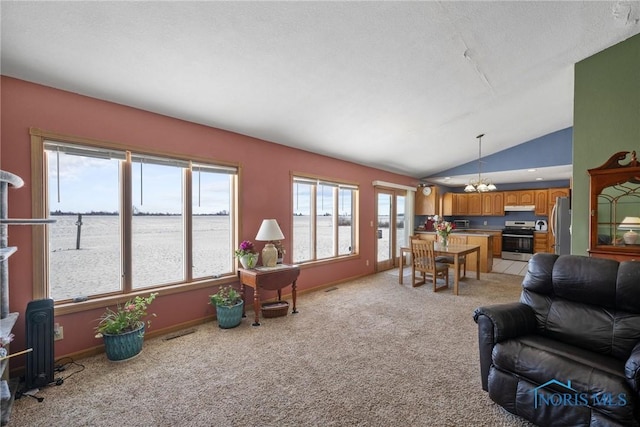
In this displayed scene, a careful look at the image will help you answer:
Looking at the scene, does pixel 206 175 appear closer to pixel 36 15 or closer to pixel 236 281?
pixel 236 281

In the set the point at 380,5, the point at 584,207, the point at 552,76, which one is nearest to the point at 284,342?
the point at 380,5

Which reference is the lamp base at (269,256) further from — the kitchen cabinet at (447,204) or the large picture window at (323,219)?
the kitchen cabinet at (447,204)

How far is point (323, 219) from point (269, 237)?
1.67 metres

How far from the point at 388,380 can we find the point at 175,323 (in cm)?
230

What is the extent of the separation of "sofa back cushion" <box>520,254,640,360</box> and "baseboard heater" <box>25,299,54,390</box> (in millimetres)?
3673

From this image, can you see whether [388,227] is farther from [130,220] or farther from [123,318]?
[123,318]

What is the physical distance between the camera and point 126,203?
9.40 feet

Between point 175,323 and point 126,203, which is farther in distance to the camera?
point 175,323

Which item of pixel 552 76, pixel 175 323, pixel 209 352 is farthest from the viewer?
pixel 552 76

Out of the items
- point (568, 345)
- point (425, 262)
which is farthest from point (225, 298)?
point (425, 262)

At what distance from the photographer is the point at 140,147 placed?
9.32 ft

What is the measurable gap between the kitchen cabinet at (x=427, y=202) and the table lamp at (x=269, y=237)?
5177 millimetres

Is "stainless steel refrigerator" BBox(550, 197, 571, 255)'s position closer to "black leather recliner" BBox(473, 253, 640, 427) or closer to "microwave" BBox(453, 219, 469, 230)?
"black leather recliner" BBox(473, 253, 640, 427)

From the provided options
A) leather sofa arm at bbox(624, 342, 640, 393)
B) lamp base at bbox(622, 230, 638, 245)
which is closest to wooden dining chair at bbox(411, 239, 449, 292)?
lamp base at bbox(622, 230, 638, 245)
